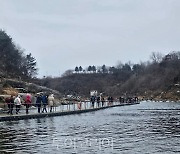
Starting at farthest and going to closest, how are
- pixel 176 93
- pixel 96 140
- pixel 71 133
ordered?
1. pixel 176 93
2. pixel 71 133
3. pixel 96 140

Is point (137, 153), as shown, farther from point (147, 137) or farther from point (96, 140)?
point (147, 137)

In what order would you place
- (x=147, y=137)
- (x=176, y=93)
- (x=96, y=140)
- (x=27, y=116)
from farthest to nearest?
(x=176, y=93)
(x=27, y=116)
(x=147, y=137)
(x=96, y=140)

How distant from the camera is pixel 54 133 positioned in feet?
69.5

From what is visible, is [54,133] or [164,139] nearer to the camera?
[164,139]

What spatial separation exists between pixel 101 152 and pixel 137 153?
1342 mm

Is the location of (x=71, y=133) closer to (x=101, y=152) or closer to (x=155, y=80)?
(x=101, y=152)

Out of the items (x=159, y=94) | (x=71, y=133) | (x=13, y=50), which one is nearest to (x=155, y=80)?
(x=159, y=94)

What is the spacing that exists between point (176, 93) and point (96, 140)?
129m

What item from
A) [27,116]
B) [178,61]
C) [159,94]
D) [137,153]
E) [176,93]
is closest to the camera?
[137,153]

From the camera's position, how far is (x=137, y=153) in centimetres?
1459

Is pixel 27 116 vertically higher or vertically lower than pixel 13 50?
lower

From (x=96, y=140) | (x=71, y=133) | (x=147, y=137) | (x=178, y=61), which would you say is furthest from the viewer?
(x=178, y=61)

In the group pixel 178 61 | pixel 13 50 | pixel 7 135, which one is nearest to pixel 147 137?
pixel 7 135

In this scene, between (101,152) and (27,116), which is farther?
(27,116)
